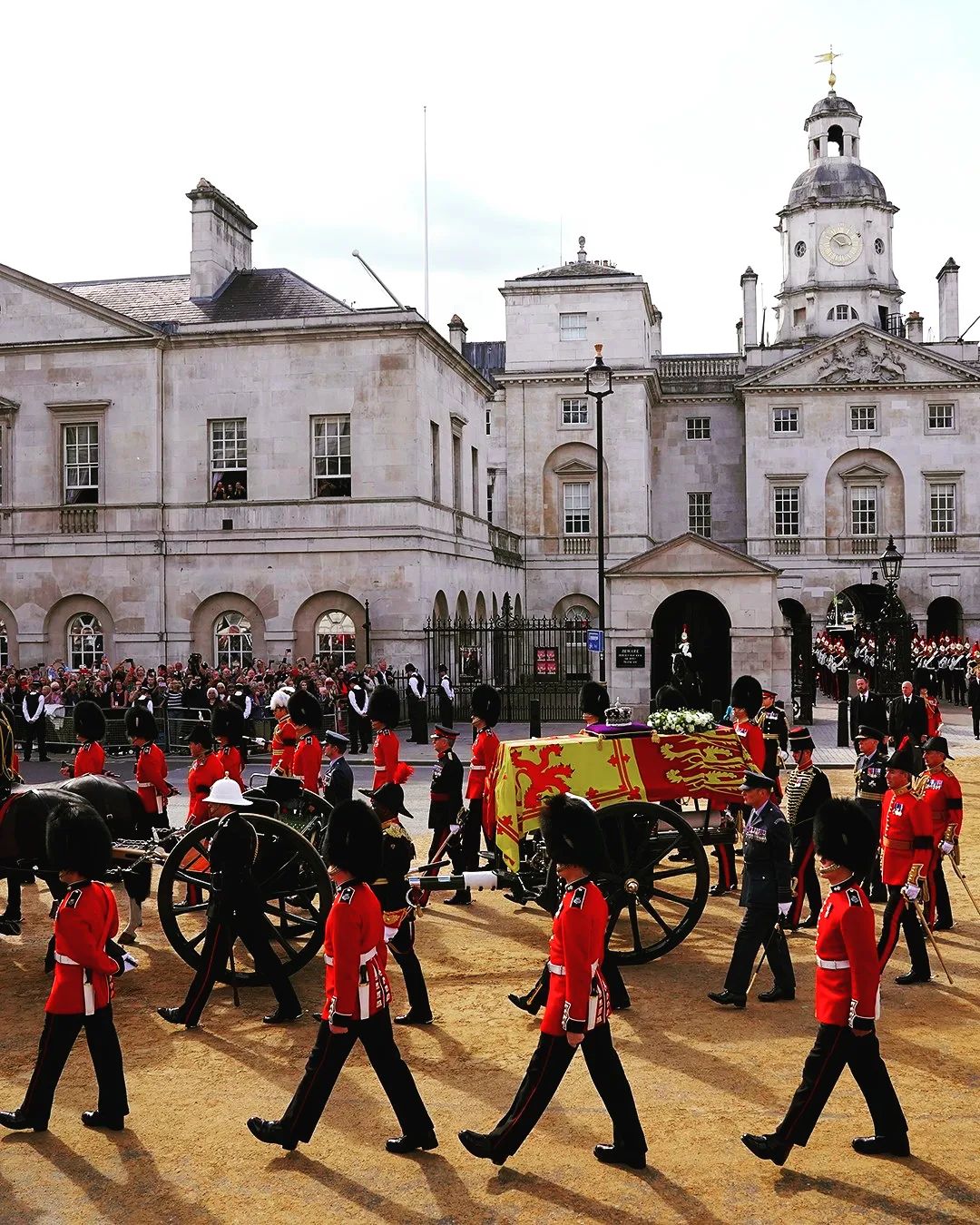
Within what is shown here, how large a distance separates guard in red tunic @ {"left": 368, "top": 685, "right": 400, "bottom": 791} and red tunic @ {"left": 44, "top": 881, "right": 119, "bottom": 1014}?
4.65m

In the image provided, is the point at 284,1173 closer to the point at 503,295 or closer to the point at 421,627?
the point at 421,627

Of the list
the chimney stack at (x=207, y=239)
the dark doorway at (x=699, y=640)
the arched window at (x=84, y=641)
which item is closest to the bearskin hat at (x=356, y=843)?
the dark doorway at (x=699, y=640)

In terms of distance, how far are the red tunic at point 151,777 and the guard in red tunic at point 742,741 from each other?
16.7 ft

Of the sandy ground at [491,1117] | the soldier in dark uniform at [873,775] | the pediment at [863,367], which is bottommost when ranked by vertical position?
the sandy ground at [491,1117]

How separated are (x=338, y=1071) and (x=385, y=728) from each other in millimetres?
5714

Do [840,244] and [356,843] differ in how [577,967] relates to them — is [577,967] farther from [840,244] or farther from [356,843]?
[840,244]

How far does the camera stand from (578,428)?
4734cm

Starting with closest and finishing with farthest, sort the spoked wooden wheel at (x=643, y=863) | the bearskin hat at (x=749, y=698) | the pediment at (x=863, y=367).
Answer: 1. the spoked wooden wheel at (x=643, y=863)
2. the bearskin hat at (x=749, y=698)
3. the pediment at (x=863, y=367)

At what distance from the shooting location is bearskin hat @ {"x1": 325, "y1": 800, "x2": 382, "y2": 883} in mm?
6598

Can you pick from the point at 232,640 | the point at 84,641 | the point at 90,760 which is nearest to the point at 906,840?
the point at 90,760

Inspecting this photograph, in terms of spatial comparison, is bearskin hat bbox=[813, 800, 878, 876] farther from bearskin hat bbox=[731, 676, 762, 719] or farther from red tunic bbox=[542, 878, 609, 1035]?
bearskin hat bbox=[731, 676, 762, 719]

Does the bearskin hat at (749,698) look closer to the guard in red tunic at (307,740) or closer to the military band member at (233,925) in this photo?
the guard in red tunic at (307,740)

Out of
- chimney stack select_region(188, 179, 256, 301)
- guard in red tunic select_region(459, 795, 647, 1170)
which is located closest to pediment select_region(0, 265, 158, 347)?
chimney stack select_region(188, 179, 256, 301)

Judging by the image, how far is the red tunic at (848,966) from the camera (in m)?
6.22
